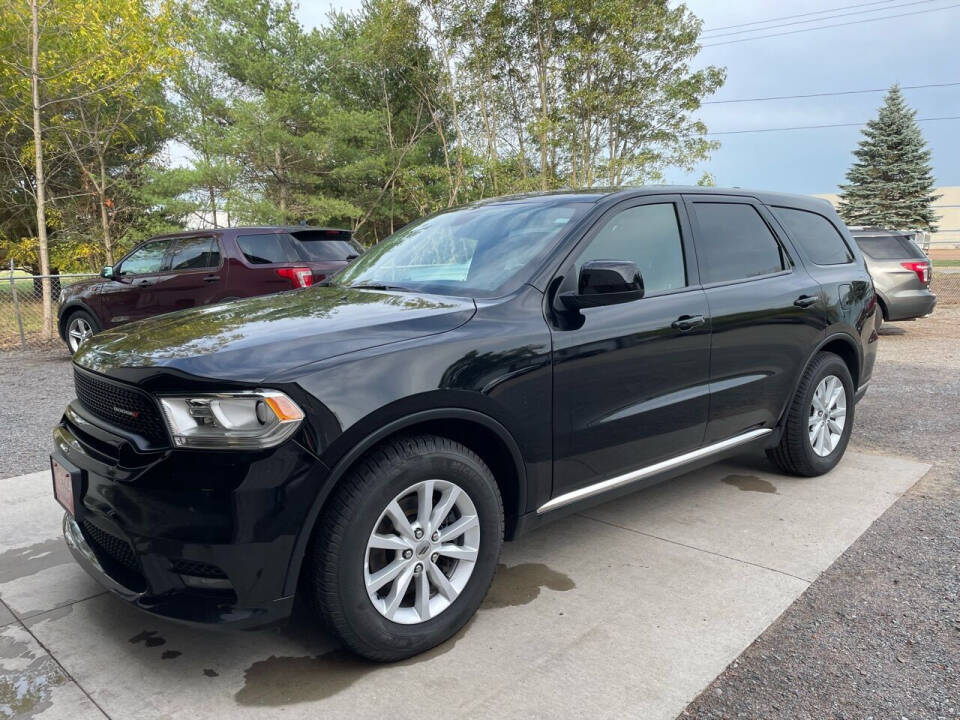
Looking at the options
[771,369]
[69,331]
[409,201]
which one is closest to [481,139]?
[409,201]

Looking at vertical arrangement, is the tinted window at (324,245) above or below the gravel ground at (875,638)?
above

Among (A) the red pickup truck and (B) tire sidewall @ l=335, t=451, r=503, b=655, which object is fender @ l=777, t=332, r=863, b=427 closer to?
(B) tire sidewall @ l=335, t=451, r=503, b=655

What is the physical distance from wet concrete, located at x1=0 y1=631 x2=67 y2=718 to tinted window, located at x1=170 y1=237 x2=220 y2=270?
6798mm

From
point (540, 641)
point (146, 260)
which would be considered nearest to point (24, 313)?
point (146, 260)

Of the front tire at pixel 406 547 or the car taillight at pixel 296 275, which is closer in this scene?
the front tire at pixel 406 547

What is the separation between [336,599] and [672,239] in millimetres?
2366

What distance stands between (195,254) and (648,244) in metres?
7.14

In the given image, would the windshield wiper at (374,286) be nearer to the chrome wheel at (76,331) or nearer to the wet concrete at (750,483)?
the wet concrete at (750,483)

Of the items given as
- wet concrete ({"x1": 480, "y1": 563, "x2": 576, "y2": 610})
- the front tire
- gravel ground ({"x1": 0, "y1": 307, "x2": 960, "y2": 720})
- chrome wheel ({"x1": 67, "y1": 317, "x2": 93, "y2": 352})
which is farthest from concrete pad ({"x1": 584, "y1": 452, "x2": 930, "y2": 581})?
chrome wheel ({"x1": 67, "y1": 317, "x2": 93, "y2": 352})

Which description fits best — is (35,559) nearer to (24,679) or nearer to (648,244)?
(24,679)

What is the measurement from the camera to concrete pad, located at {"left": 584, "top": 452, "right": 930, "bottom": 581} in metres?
3.42

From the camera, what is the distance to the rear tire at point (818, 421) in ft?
13.8

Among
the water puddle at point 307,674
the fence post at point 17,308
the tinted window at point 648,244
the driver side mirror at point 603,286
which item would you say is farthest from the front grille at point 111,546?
the fence post at point 17,308

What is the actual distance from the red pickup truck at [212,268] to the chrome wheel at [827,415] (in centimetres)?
600
